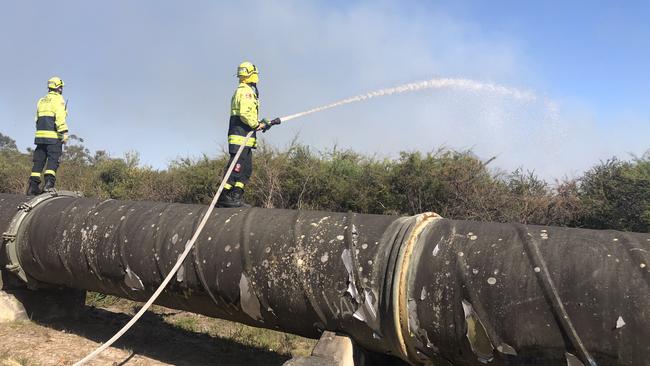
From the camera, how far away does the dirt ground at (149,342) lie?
483 centimetres

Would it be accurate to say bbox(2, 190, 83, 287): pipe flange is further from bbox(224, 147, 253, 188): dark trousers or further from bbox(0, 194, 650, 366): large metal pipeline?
bbox(224, 147, 253, 188): dark trousers

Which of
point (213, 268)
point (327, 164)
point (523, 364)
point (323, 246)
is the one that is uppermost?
point (327, 164)

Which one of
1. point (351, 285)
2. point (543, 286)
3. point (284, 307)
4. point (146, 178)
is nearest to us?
point (543, 286)

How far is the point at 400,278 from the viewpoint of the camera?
118 inches

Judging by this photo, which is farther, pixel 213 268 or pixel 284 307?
pixel 213 268

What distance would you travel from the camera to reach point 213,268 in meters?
→ 3.74

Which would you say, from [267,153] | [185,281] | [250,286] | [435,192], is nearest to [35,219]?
[185,281]

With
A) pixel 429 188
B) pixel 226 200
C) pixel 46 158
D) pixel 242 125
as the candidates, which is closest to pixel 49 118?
pixel 46 158

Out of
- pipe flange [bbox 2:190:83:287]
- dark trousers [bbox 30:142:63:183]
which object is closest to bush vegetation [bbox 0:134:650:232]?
dark trousers [bbox 30:142:63:183]

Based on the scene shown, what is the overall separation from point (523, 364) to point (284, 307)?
5.15 feet

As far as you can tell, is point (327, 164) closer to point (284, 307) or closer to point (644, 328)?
point (284, 307)

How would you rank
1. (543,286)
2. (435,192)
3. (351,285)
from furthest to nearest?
(435,192) < (351,285) < (543,286)

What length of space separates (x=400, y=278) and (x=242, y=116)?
3572 mm

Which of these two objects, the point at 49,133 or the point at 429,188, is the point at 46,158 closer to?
the point at 49,133
